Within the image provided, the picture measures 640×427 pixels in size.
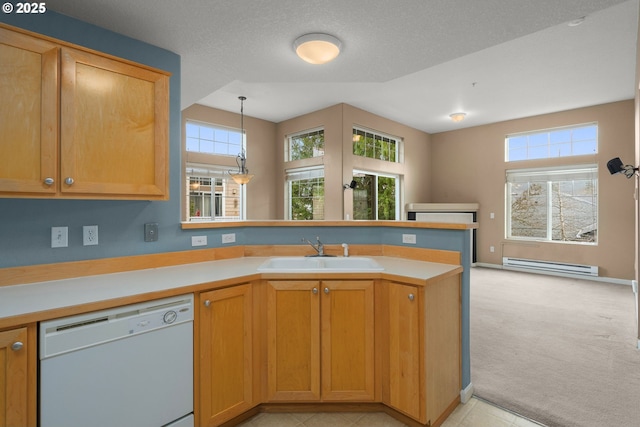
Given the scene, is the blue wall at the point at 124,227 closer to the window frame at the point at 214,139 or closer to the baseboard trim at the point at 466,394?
the baseboard trim at the point at 466,394

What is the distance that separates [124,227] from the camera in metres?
2.11

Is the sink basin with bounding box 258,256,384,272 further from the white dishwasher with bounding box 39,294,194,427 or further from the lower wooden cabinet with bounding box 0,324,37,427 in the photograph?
the lower wooden cabinet with bounding box 0,324,37,427

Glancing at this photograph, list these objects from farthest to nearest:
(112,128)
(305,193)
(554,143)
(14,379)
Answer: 1. (305,193)
2. (554,143)
3. (112,128)
4. (14,379)

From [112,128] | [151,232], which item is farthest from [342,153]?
[112,128]

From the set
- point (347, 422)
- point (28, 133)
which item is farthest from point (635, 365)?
point (28, 133)

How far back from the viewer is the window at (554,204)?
5934mm

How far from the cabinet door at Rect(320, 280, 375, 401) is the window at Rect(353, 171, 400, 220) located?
14.3 ft

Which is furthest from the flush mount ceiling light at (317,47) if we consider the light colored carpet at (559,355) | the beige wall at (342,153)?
the beige wall at (342,153)

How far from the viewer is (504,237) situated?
684cm

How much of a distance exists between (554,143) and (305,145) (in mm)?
5010

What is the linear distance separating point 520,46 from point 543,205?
403 centimetres

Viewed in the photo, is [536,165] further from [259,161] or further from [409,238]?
[259,161]

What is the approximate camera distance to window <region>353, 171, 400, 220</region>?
6449 mm

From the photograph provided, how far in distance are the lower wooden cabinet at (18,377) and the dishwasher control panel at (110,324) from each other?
0.14ft
